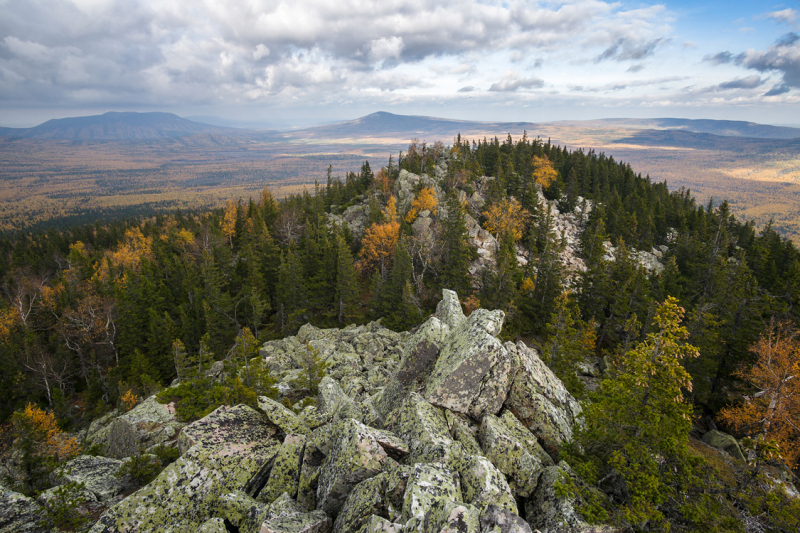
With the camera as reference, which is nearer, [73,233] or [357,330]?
[357,330]

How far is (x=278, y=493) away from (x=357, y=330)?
111 feet

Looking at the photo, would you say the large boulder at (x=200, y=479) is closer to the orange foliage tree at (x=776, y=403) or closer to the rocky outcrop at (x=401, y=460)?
the rocky outcrop at (x=401, y=460)

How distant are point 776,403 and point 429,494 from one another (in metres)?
27.8

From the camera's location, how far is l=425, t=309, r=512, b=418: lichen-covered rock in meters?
14.6

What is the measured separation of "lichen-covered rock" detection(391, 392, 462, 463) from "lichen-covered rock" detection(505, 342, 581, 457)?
11.9 ft

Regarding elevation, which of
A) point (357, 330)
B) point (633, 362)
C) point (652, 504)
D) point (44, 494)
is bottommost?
point (357, 330)

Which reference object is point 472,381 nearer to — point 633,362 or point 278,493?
point 633,362

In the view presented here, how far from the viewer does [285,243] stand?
72.8 meters

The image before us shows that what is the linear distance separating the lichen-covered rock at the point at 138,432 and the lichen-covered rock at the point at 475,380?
17.0 meters

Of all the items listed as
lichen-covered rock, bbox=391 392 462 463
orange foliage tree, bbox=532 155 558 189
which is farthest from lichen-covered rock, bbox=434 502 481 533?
orange foliage tree, bbox=532 155 558 189

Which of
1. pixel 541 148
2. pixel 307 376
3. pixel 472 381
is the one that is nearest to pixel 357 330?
pixel 307 376

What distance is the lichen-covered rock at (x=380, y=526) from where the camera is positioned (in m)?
8.12

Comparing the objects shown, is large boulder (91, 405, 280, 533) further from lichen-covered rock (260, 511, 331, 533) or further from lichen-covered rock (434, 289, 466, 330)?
lichen-covered rock (434, 289, 466, 330)

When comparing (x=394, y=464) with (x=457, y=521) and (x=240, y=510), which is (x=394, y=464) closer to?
(x=457, y=521)
